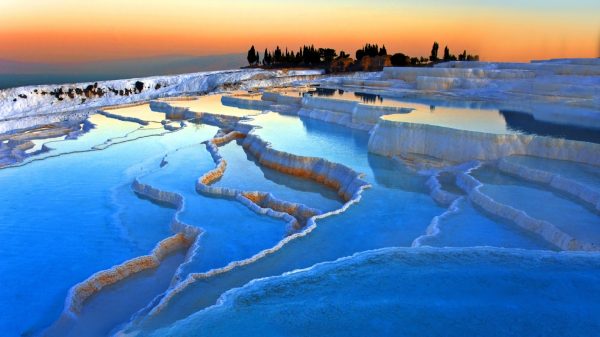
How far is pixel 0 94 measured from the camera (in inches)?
1164

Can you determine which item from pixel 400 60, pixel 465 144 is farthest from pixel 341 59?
pixel 465 144

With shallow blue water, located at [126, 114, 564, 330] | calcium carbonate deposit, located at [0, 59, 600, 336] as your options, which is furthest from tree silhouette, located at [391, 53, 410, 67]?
shallow blue water, located at [126, 114, 564, 330]

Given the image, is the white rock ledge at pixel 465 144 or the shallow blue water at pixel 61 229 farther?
the white rock ledge at pixel 465 144

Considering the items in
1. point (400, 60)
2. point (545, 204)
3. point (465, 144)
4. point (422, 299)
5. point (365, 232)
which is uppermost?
point (400, 60)

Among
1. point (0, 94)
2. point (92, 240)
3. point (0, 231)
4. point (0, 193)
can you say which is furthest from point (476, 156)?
point (0, 94)

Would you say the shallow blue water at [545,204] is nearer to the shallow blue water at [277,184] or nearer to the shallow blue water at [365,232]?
the shallow blue water at [365,232]

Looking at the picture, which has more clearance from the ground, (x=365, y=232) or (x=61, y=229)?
(x=365, y=232)

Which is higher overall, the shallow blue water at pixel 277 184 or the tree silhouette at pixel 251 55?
the tree silhouette at pixel 251 55

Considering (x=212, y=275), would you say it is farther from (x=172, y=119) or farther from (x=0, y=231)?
(x=172, y=119)

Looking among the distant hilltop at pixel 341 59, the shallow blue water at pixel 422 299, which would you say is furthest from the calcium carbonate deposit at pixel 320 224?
the distant hilltop at pixel 341 59

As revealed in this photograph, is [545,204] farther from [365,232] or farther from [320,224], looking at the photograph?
[320,224]

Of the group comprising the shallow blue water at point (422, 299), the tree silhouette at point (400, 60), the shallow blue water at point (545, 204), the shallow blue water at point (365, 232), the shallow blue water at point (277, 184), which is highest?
the tree silhouette at point (400, 60)

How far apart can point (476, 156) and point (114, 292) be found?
25.2ft

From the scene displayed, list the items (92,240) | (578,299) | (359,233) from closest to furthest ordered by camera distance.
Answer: (578,299) → (359,233) → (92,240)
